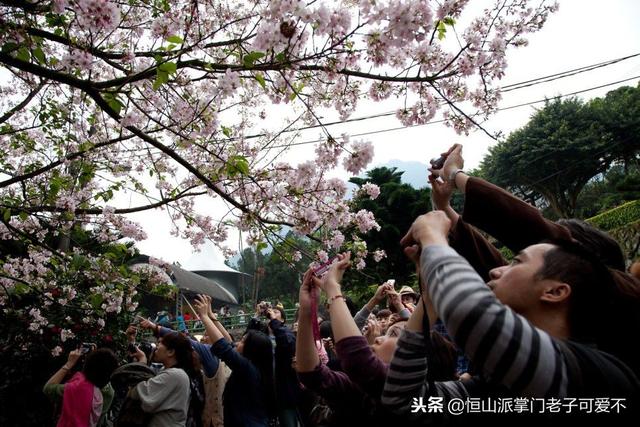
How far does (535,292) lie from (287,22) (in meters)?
1.81

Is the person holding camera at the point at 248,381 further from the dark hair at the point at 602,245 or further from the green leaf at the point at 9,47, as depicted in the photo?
the dark hair at the point at 602,245

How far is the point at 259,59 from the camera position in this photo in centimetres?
239

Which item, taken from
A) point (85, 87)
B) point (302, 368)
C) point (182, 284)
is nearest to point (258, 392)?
point (302, 368)

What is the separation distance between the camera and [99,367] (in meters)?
3.91

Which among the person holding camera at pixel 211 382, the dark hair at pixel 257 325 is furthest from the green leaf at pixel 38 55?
the dark hair at pixel 257 325

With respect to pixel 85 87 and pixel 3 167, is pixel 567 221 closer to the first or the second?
pixel 85 87

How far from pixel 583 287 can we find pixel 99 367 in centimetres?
413

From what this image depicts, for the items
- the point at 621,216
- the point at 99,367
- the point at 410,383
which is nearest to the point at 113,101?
the point at 410,383

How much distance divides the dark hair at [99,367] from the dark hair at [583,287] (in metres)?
4.04

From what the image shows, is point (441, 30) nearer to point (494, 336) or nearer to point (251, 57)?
point (251, 57)

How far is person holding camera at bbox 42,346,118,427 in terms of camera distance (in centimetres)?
373

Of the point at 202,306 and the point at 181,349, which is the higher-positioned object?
the point at 202,306

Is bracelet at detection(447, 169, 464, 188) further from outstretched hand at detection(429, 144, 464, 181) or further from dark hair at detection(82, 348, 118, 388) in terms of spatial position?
dark hair at detection(82, 348, 118, 388)

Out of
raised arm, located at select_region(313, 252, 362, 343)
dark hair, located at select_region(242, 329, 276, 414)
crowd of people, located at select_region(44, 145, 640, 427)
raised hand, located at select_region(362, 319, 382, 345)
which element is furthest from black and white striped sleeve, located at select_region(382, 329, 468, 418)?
dark hair, located at select_region(242, 329, 276, 414)
